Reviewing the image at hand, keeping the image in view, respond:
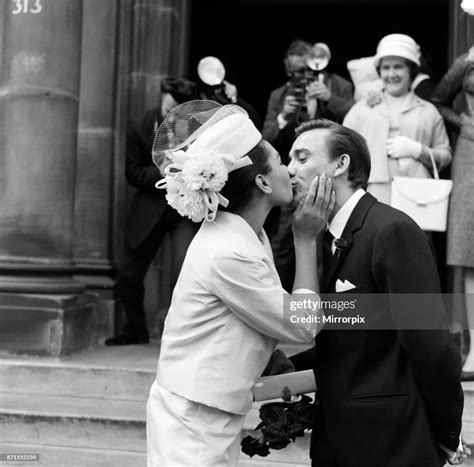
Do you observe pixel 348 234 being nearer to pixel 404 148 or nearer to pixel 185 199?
pixel 185 199

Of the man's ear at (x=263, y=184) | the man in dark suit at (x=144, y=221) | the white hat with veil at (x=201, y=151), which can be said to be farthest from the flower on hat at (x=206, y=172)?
the man in dark suit at (x=144, y=221)

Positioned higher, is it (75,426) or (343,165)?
(343,165)

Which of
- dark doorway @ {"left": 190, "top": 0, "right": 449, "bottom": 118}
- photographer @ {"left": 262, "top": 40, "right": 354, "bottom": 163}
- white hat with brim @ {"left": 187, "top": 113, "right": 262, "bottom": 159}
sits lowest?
white hat with brim @ {"left": 187, "top": 113, "right": 262, "bottom": 159}

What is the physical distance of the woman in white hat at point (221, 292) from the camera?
2226 millimetres

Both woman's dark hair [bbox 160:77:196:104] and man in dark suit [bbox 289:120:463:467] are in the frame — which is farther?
woman's dark hair [bbox 160:77:196:104]

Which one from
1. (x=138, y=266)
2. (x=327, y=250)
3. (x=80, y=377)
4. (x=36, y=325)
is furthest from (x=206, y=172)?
(x=138, y=266)

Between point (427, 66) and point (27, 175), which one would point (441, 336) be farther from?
point (427, 66)

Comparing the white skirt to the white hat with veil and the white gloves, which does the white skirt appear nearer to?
the white hat with veil

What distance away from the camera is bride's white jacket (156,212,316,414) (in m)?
2.22

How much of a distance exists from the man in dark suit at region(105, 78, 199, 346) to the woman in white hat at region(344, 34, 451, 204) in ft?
5.00

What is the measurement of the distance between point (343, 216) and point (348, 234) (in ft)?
0.27

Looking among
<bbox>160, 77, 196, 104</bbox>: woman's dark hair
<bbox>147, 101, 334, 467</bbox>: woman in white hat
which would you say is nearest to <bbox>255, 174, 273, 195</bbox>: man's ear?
<bbox>147, 101, 334, 467</bbox>: woman in white hat

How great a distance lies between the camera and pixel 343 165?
8.00ft

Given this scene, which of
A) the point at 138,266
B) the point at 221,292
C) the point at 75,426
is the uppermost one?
the point at 221,292
